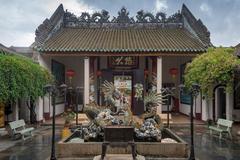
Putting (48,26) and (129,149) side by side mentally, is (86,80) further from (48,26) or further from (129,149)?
(129,149)

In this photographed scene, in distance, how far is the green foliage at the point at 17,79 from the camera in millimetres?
11820

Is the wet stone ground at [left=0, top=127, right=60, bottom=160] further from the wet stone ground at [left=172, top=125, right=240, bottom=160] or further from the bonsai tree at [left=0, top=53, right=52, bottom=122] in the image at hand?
the wet stone ground at [left=172, top=125, right=240, bottom=160]

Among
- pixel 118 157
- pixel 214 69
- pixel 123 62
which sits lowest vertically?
pixel 118 157

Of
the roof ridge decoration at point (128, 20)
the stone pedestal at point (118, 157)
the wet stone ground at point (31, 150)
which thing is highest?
the roof ridge decoration at point (128, 20)

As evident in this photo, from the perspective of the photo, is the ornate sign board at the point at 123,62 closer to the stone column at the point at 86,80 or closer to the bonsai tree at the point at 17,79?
the stone column at the point at 86,80

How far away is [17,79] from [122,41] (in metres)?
7.38

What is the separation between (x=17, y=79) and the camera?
12.6 metres

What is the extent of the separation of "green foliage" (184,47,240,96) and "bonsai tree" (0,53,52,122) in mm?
7041

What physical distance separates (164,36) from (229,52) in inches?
209

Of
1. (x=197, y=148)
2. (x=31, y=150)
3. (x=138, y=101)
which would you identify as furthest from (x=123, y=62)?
(x=31, y=150)

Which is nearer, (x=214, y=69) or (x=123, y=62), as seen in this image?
(x=214, y=69)

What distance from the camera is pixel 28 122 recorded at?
1634cm

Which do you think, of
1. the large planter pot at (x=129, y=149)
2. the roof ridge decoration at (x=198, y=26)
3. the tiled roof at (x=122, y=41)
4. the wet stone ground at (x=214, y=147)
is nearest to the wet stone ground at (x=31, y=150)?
the large planter pot at (x=129, y=149)

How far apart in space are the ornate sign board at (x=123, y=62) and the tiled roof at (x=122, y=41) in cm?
123
